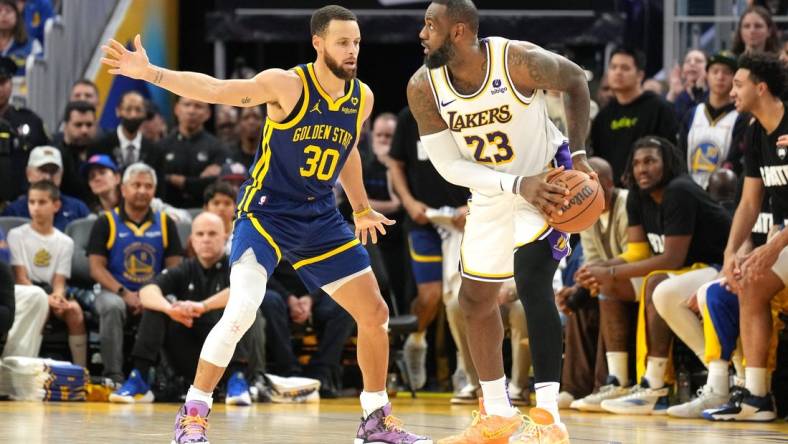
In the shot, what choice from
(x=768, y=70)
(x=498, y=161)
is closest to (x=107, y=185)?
(x=768, y=70)

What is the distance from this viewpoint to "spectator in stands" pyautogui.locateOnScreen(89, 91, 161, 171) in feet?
35.7

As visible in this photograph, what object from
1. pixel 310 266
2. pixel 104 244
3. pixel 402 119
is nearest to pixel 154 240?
pixel 104 244

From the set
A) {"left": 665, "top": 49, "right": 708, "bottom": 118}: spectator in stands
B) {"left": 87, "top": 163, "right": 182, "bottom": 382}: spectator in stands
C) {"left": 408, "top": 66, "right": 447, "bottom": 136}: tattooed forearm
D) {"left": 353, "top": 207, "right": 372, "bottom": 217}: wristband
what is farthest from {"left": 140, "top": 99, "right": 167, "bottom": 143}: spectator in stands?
{"left": 408, "top": 66, "right": 447, "bottom": 136}: tattooed forearm

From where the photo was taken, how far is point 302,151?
577 centimetres

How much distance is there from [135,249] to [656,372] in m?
3.96

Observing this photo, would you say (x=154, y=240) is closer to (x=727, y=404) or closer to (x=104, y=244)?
(x=104, y=244)

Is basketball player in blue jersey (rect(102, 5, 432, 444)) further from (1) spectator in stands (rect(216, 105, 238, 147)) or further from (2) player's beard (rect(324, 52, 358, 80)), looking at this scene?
(1) spectator in stands (rect(216, 105, 238, 147))

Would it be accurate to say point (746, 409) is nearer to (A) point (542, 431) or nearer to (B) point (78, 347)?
(A) point (542, 431)

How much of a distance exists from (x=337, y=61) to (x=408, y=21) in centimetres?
711

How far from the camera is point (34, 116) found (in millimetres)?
10883

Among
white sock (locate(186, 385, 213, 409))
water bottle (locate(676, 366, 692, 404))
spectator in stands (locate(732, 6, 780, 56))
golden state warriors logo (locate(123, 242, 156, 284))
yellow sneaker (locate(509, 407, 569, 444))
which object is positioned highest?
spectator in stands (locate(732, 6, 780, 56))

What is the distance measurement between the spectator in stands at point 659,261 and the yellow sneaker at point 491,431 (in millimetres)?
2694

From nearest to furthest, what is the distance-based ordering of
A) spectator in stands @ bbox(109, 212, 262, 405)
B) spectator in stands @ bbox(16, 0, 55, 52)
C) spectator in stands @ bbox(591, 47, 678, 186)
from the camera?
spectator in stands @ bbox(109, 212, 262, 405)
spectator in stands @ bbox(591, 47, 678, 186)
spectator in stands @ bbox(16, 0, 55, 52)

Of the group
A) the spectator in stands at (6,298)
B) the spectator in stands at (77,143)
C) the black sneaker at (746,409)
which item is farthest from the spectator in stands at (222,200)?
the black sneaker at (746,409)
